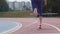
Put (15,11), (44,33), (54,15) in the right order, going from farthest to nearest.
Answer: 1. (15,11)
2. (54,15)
3. (44,33)

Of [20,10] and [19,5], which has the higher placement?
[19,5]

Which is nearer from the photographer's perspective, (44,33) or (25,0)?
(44,33)

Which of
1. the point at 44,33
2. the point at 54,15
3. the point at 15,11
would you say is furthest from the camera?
the point at 15,11

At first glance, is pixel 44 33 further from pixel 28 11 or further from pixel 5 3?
pixel 5 3

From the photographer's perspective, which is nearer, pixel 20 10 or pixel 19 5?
pixel 20 10

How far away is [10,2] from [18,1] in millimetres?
1109

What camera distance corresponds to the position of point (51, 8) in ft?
90.8

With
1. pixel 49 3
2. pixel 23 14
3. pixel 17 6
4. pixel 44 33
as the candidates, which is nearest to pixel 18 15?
pixel 23 14

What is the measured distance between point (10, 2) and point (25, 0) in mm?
2103

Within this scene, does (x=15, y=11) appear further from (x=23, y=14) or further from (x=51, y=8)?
(x=51, y=8)

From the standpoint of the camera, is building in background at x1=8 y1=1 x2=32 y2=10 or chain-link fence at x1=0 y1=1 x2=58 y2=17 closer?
chain-link fence at x1=0 y1=1 x2=58 y2=17

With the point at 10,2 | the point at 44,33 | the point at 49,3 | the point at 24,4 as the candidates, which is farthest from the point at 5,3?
the point at 44,33

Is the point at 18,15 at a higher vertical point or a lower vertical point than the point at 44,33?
lower

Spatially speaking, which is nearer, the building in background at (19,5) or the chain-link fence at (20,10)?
the chain-link fence at (20,10)
